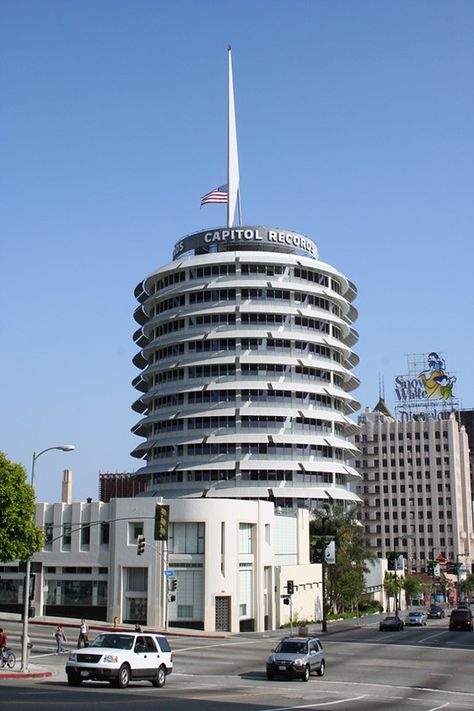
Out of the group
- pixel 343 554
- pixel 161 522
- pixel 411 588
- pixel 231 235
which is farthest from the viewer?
pixel 411 588

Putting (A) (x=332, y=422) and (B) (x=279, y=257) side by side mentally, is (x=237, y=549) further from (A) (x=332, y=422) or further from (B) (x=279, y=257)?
(B) (x=279, y=257)

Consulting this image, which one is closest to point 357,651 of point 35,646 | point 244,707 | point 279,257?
point 35,646

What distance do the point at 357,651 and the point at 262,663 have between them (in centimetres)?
922

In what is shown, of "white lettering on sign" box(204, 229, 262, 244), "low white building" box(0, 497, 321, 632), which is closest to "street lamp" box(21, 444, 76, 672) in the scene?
"low white building" box(0, 497, 321, 632)

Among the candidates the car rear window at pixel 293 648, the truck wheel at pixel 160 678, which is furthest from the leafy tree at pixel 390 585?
the truck wheel at pixel 160 678

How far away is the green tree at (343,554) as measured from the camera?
8712cm

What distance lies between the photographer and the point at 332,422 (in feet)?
327

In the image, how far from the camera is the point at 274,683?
3631 centimetres

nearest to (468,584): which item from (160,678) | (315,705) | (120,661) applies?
(160,678)

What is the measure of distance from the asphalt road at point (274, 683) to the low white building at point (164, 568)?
820cm

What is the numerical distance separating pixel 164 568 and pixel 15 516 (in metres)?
25.3

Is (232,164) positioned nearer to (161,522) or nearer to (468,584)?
(161,522)

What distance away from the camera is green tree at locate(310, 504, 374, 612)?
286 ft

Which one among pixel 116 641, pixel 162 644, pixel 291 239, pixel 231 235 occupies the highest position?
pixel 291 239
